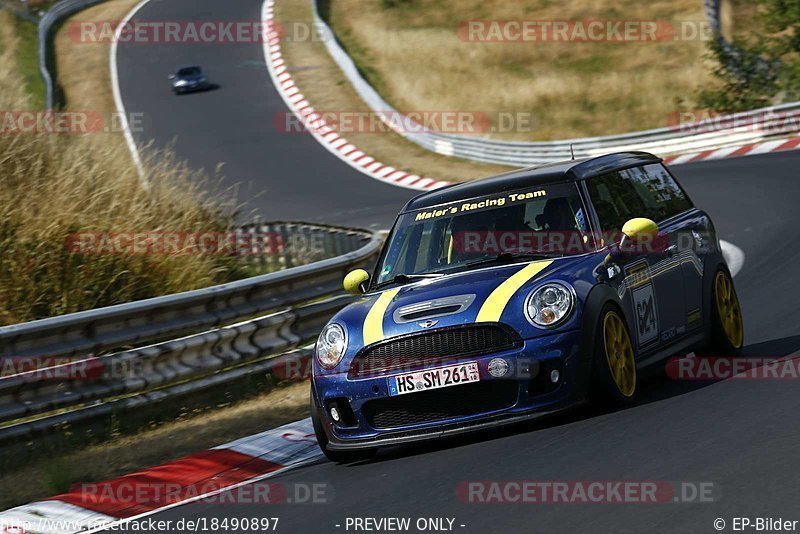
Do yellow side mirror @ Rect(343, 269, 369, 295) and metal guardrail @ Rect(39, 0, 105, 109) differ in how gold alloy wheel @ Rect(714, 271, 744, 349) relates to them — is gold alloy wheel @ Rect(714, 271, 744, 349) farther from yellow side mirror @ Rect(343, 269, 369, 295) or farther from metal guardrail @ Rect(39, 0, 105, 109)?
metal guardrail @ Rect(39, 0, 105, 109)

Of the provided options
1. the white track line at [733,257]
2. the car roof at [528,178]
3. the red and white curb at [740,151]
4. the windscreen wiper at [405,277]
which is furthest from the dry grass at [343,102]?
the windscreen wiper at [405,277]

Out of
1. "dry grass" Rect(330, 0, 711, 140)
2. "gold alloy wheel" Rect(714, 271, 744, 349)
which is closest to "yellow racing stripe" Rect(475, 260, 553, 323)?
"gold alloy wheel" Rect(714, 271, 744, 349)

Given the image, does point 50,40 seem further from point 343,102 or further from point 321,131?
point 321,131

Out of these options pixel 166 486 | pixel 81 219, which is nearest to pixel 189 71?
pixel 81 219

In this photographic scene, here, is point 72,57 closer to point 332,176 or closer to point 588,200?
point 332,176

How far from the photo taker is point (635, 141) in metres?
26.2

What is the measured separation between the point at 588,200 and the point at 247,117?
97.9 feet

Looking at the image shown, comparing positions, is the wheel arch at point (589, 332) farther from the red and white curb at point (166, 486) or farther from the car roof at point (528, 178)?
the red and white curb at point (166, 486)

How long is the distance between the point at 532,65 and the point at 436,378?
→ 114 ft

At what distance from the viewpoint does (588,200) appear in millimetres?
7777

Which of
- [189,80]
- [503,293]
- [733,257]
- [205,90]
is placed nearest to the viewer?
[503,293]

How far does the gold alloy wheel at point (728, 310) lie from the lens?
8617mm

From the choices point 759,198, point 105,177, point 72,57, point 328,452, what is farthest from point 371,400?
point 72,57

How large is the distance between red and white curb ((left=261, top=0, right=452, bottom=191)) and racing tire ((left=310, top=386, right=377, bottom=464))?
42.5ft
